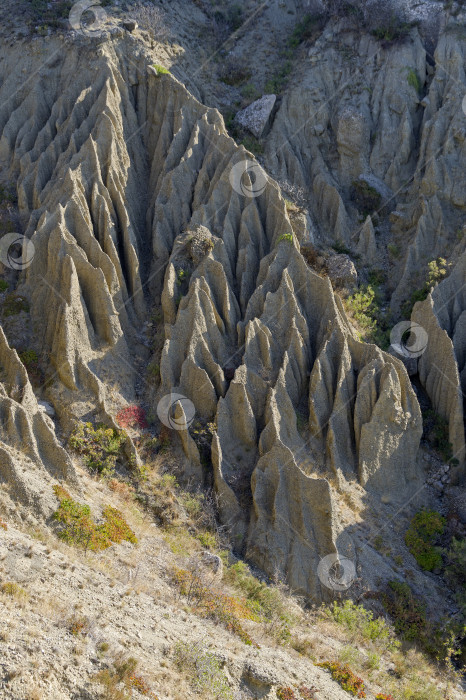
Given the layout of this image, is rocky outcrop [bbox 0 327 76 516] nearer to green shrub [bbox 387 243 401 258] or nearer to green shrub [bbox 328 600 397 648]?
green shrub [bbox 328 600 397 648]

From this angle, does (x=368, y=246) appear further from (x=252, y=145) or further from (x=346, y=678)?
(x=346, y=678)

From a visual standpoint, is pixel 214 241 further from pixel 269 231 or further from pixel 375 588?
pixel 375 588

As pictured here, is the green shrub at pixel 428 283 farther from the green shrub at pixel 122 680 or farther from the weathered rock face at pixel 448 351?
the green shrub at pixel 122 680

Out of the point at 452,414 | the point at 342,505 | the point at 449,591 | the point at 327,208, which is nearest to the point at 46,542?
the point at 342,505

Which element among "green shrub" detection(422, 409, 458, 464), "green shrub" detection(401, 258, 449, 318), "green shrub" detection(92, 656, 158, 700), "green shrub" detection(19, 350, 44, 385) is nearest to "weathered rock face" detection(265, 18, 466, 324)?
"green shrub" detection(401, 258, 449, 318)

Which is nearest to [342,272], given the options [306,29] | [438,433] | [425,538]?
[438,433]
